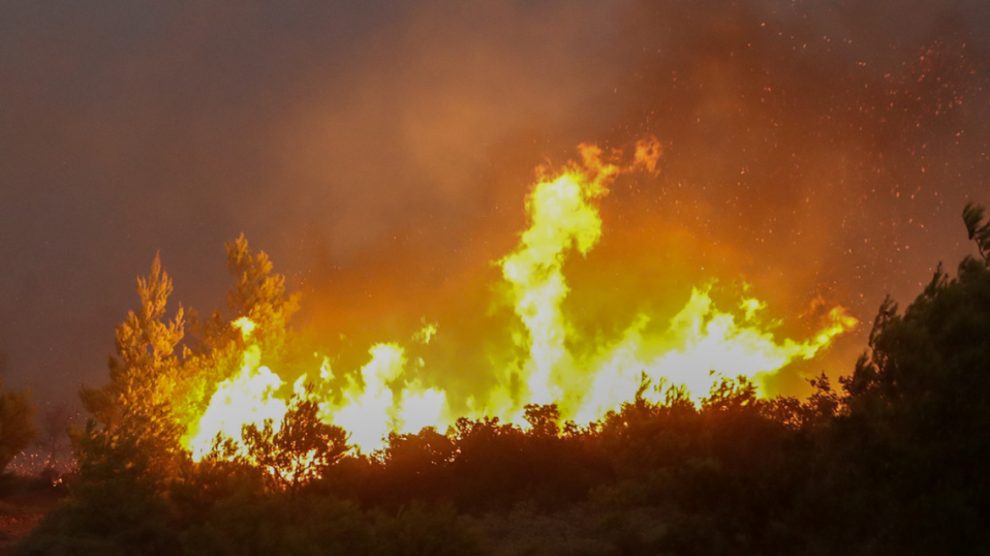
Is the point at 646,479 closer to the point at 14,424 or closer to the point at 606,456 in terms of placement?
the point at 606,456

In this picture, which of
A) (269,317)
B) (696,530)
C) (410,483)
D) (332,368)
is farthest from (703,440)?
(269,317)

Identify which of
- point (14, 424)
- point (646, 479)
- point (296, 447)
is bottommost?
point (646, 479)

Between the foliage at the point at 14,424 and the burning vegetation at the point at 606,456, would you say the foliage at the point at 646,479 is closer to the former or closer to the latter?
the burning vegetation at the point at 606,456

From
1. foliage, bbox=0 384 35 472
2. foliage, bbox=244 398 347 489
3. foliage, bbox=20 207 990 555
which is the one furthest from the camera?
foliage, bbox=0 384 35 472

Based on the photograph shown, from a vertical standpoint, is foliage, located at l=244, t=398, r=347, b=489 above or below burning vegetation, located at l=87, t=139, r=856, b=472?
below

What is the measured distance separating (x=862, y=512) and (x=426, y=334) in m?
24.9

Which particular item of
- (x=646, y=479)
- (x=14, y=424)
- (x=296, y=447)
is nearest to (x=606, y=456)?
(x=646, y=479)

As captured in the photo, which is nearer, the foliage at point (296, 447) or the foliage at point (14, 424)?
the foliage at point (296, 447)

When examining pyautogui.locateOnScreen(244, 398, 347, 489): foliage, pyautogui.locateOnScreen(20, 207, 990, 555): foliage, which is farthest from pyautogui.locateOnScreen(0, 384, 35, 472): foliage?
pyautogui.locateOnScreen(244, 398, 347, 489): foliage

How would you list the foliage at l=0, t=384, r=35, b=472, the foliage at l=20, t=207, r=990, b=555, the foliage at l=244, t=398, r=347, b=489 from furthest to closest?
the foliage at l=0, t=384, r=35, b=472
the foliage at l=244, t=398, r=347, b=489
the foliage at l=20, t=207, r=990, b=555

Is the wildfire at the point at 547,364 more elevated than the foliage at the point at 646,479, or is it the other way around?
the wildfire at the point at 547,364

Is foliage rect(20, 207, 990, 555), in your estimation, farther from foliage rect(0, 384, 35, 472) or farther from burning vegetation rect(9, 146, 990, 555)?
foliage rect(0, 384, 35, 472)

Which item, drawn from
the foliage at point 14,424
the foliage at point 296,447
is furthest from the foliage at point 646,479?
the foliage at point 14,424

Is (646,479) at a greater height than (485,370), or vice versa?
(485,370)
